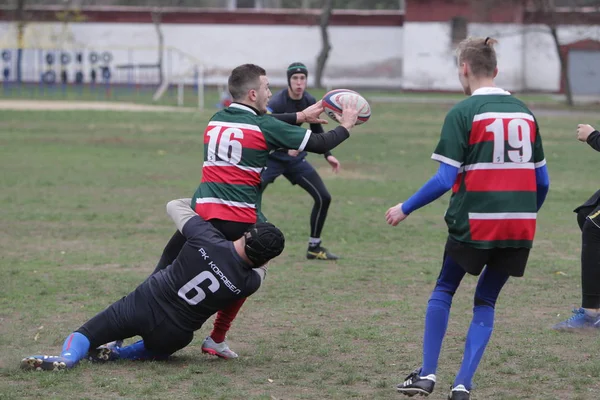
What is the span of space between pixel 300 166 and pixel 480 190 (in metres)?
5.36

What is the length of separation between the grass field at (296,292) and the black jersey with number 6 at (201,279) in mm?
416

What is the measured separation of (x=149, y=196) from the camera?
15.2m

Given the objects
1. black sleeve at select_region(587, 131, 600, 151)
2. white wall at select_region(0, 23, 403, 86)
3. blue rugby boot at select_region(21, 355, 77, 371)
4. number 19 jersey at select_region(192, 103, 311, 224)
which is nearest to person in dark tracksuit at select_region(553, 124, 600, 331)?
black sleeve at select_region(587, 131, 600, 151)

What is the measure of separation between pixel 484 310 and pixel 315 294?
3318 millimetres

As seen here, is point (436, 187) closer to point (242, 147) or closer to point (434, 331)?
point (434, 331)

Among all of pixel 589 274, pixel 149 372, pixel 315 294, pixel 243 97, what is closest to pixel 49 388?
pixel 149 372

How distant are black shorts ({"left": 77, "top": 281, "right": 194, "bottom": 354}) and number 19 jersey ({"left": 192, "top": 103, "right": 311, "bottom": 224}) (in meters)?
0.71

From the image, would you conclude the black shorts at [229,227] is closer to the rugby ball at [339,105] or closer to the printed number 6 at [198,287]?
the printed number 6 at [198,287]

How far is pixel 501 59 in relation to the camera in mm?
54094

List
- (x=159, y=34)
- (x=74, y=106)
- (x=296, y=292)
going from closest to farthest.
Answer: (x=296, y=292), (x=74, y=106), (x=159, y=34)

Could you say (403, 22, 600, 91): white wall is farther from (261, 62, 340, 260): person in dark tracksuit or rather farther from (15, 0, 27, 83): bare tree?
(261, 62, 340, 260): person in dark tracksuit

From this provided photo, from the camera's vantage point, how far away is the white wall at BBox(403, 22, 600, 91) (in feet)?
174

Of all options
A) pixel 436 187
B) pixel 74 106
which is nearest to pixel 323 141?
pixel 436 187

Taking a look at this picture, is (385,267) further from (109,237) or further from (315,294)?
(109,237)
